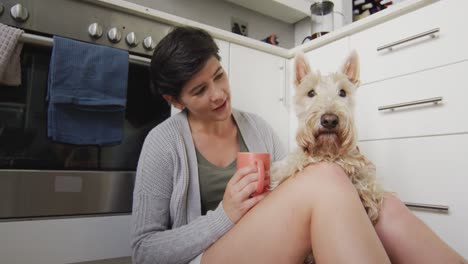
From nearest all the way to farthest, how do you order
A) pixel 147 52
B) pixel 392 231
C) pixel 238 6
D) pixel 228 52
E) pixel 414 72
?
pixel 392 231
pixel 414 72
pixel 147 52
pixel 228 52
pixel 238 6

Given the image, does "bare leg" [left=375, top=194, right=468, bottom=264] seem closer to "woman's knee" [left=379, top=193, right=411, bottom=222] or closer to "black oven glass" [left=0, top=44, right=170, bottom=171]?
"woman's knee" [left=379, top=193, right=411, bottom=222]

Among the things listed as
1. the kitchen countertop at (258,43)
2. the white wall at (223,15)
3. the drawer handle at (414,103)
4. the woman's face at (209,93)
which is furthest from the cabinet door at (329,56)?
the white wall at (223,15)

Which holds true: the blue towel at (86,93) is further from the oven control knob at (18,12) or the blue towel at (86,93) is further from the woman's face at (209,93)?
the woman's face at (209,93)

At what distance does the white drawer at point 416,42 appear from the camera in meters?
1.07

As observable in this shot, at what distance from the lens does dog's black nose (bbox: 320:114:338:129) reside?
80 centimetres

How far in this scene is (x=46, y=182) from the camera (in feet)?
3.48

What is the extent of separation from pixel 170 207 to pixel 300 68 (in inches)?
23.3

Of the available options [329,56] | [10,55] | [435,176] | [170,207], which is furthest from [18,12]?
[435,176]

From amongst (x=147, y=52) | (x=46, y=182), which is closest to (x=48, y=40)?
(x=147, y=52)

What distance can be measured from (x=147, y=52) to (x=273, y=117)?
2.30ft

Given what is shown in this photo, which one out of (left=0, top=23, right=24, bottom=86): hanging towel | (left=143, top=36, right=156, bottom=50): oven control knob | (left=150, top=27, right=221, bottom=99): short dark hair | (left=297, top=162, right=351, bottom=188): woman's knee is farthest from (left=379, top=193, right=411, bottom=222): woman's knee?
(left=0, top=23, right=24, bottom=86): hanging towel

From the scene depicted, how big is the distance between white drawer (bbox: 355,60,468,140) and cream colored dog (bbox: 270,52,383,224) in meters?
0.33

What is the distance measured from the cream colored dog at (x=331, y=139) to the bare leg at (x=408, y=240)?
1.3 inches

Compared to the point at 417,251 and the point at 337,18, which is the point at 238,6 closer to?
the point at 337,18
